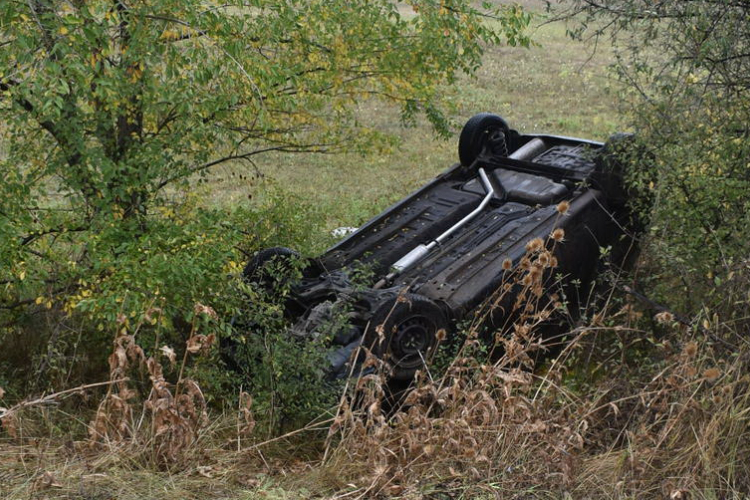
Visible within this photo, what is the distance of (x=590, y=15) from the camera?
6.62m

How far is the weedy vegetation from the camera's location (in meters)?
3.79

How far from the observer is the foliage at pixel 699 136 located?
19.4 ft

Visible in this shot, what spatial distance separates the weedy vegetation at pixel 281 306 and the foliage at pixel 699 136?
0.08ft

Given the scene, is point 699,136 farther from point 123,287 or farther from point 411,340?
point 123,287

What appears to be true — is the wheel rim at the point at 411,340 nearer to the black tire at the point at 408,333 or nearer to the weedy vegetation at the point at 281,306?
the black tire at the point at 408,333

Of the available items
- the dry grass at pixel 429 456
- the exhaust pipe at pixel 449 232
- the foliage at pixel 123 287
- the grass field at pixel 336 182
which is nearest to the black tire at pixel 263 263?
the foliage at pixel 123 287

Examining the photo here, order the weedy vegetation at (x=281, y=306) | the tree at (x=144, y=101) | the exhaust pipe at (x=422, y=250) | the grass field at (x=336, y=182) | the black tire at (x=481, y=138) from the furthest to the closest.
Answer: the black tire at (x=481, y=138)
the exhaust pipe at (x=422, y=250)
the tree at (x=144, y=101)
the weedy vegetation at (x=281, y=306)
the grass field at (x=336, y=182)

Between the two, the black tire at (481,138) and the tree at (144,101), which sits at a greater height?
the tree at (144,101)

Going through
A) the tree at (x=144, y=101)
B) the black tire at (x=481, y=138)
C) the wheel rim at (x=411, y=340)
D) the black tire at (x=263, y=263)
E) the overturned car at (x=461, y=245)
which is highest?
the tree at (x=144, y=101)

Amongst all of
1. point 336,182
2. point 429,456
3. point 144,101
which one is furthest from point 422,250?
point 336,182

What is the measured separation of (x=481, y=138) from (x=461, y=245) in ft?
6.90

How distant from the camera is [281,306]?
237 inches

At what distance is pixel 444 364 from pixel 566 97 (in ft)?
48.9

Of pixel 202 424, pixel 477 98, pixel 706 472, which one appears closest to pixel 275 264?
pixel 202 424
